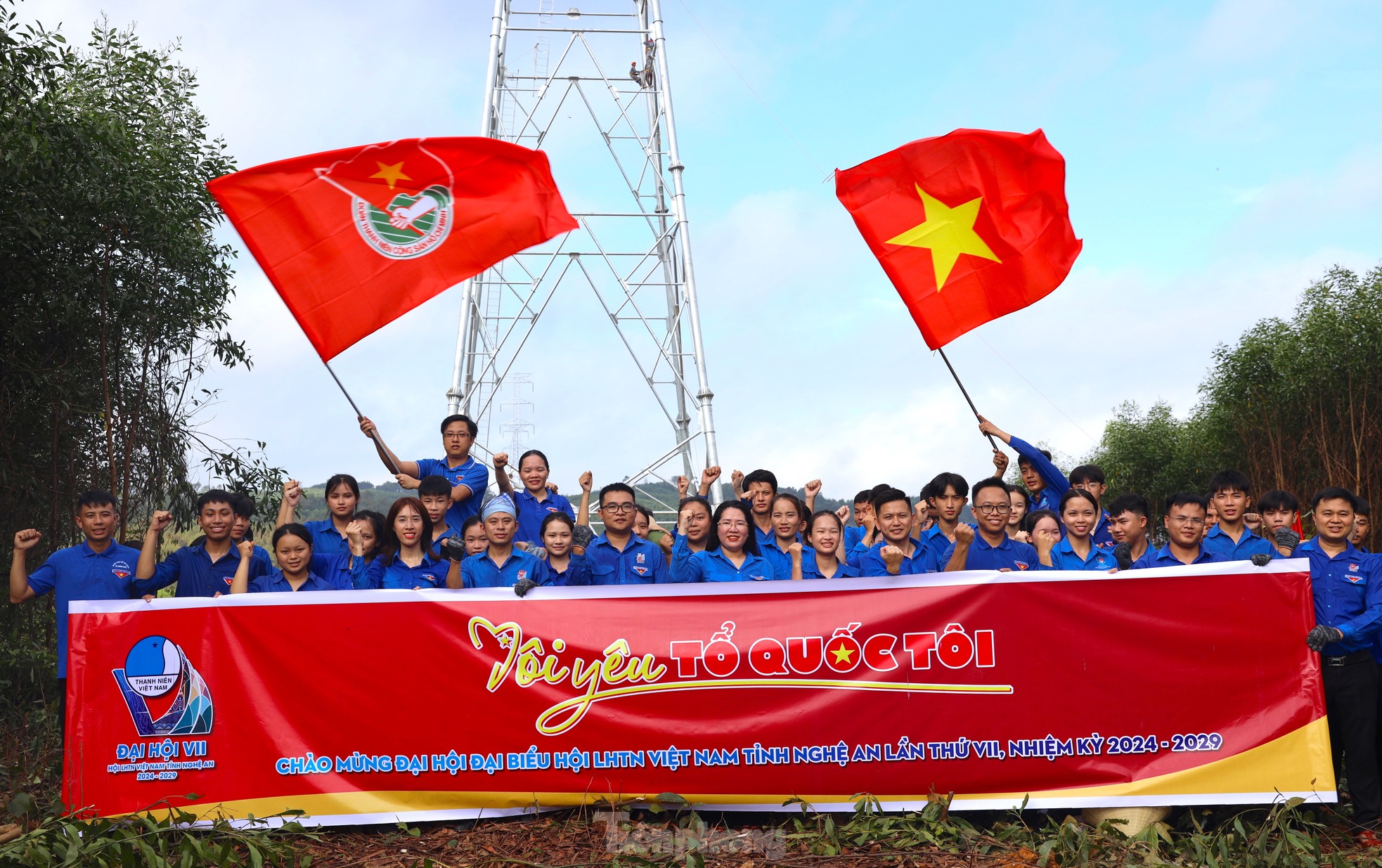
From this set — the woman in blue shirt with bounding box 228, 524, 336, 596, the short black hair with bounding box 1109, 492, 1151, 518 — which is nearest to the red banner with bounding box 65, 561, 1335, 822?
the woman in blue shirt with bounding box 228, 524, 336, 596

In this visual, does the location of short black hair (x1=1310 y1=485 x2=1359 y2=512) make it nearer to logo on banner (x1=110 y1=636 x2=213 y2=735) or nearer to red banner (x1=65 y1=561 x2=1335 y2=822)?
red banner (x1=65 y1=561 x2=1335 y2=822)

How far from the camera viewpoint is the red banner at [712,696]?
6.16 meters

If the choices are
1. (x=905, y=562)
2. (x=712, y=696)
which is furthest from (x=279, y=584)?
(x=905, y=562)

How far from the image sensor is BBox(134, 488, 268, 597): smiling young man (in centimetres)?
728

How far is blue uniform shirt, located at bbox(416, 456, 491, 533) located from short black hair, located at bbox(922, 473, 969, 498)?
11.5ft

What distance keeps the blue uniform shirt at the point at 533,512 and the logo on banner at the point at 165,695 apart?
2966 millimetres

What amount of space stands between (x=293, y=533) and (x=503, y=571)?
134cm

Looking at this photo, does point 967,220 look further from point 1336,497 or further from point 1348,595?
point 1348,595

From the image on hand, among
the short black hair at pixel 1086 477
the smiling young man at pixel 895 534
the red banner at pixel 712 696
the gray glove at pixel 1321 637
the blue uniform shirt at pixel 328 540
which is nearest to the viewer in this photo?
the gray glove at pixel 1321 637

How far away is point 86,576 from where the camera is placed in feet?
23.5

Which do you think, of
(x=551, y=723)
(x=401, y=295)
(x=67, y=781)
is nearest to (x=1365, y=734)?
(x=551, y=723)

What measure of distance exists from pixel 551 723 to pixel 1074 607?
306 cm

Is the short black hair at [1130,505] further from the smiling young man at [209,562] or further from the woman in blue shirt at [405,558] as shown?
the smiling young man at [209,562]

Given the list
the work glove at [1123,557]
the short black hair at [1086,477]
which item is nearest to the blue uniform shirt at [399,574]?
the work glove at [1123,557]
